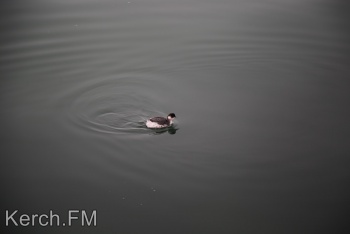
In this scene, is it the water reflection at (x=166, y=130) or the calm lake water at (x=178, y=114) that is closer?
the calm lake water at (x=178, y=114)

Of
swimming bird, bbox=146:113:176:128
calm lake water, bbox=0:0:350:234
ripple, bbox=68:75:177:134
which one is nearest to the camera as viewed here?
calm lake water, bbox=0:0:350:234

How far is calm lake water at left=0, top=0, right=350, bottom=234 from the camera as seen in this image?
5711 mm

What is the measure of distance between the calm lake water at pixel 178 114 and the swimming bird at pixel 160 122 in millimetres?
93

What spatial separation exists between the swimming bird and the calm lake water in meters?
0.09

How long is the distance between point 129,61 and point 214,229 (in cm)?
361

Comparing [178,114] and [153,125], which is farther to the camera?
[178,114]

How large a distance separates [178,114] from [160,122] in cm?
59

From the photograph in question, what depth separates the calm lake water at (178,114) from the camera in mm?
5711

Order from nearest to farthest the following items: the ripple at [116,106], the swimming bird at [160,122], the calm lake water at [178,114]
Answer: the calm lake water at [178,114]
the swimming bird at [160,122]
the ripple at [116,106]

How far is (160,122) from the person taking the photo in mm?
6539

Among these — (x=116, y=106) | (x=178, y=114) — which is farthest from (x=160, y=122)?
(x=116, y=106)

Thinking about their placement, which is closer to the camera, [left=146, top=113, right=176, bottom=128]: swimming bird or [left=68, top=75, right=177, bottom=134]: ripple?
[left=146, top=113, right=176, bottom=128]: swimming bird

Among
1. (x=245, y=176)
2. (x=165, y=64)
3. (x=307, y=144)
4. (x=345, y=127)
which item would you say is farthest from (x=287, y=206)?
(x=165, y=64)

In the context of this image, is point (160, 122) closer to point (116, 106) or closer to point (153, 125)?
point (153, 125)
